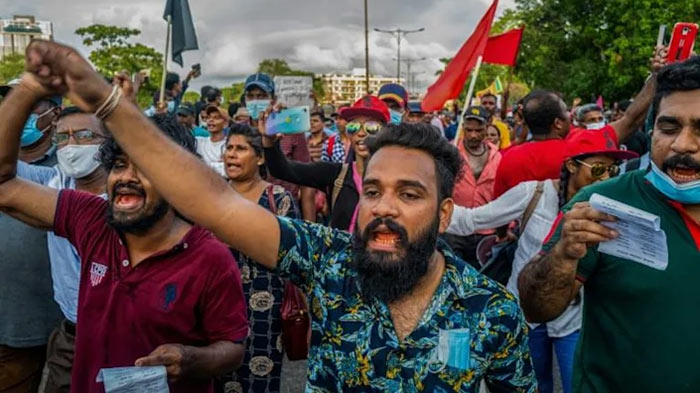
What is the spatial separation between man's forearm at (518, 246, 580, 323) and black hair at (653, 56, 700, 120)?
67cm

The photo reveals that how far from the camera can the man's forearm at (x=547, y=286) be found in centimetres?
204

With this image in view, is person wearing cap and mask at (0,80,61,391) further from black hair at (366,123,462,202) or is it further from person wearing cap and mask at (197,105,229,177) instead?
person wearing cap and mask at (197,105,229,177)

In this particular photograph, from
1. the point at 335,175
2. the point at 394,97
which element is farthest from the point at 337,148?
the point at 335,175

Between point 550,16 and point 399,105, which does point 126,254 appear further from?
point 550,16

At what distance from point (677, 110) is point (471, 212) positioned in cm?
202

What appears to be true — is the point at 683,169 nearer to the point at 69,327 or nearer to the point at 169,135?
the point at 169,135

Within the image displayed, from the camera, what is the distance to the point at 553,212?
3.62 meters

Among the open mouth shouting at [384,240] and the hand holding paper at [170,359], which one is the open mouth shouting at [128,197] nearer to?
the hand holding paper at [170,359]

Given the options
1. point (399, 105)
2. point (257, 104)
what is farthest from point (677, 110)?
point (399, 105)

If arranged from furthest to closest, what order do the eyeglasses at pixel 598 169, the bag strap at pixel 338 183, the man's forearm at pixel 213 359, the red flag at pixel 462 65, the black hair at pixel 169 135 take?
1. the red flag at pixel 462 65
2. the bag strap at pixel 338 183
3. the eyeglasses at pixel 598 169
4. the black hair at pixel 169 135
5. the man's forearm at pixel 213 359

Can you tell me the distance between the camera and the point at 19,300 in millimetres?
A: 3258

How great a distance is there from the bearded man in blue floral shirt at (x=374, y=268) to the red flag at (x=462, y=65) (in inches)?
170

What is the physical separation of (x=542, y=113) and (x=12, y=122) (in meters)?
3.39

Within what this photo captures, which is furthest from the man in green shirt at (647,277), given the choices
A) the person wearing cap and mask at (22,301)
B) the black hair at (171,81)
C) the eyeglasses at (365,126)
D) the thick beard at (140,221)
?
the black hair at (171,81)
